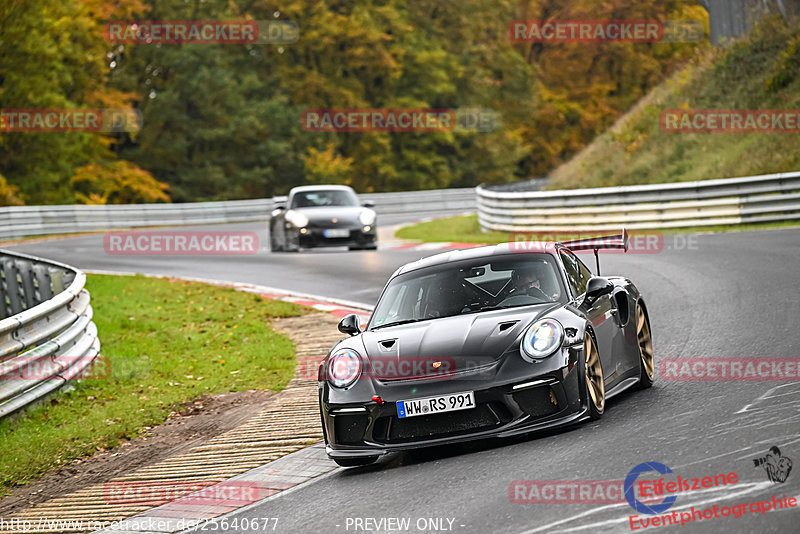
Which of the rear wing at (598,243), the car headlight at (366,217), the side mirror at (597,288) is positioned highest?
the rear wing at (598,243)

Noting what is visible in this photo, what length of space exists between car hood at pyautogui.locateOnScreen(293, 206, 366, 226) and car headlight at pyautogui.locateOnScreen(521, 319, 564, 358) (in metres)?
15.8

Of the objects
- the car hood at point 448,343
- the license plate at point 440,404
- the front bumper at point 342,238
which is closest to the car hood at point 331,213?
the front bumper at point 342,238

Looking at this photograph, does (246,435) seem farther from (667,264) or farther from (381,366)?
(667,264)

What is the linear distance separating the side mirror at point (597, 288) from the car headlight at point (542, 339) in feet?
2.21

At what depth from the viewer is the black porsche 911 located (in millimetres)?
6602

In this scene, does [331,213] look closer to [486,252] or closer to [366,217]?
[366,217]

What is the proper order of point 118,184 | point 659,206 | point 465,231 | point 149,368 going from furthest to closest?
point 118,184
point 465,231
point 659,206
point 149,368

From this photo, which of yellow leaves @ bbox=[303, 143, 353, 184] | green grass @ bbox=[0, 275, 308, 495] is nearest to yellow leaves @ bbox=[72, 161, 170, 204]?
yellow leaves @ bbox=[303, 143, 353, 184]

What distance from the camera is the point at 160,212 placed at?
41.4 meters

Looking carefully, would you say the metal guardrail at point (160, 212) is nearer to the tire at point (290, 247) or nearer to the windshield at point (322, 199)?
the tire at point (290, 247)

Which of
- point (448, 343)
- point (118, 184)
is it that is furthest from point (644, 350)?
point (118, 184)

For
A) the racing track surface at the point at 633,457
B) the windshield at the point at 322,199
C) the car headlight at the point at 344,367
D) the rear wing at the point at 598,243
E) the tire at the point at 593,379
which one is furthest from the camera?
the windshield at the point at 322,199

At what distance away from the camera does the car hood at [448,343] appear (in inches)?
266

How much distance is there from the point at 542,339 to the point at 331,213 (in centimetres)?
1613
